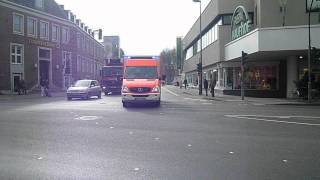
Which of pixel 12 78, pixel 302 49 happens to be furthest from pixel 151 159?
pixel 12 78

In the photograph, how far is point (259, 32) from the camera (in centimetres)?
3231

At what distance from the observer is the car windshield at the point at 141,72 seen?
24.9m

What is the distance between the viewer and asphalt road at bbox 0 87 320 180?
7.81 metres

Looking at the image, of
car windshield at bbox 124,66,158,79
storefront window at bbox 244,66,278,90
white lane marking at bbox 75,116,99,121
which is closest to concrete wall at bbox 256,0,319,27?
storefront window at bbox 244,66,278,90

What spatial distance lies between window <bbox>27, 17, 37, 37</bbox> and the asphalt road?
39.0 m

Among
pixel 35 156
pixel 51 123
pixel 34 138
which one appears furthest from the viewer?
pixel 51 123

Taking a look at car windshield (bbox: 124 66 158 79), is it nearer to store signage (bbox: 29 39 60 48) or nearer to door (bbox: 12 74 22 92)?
door (bbox: 12 74 22 92)

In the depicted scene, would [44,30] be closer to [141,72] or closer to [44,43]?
[44,43]

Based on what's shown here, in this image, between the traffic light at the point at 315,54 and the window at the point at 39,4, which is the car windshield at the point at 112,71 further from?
the traffic light at the point at 315,54

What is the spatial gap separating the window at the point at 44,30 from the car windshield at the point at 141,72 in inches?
1329

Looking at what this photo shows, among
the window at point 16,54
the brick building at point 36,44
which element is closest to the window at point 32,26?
the brick building at point 36,44

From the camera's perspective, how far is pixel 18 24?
2010 inches

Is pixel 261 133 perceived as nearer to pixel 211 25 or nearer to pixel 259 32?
pixel 259 32

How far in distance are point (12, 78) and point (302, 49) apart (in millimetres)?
31272
